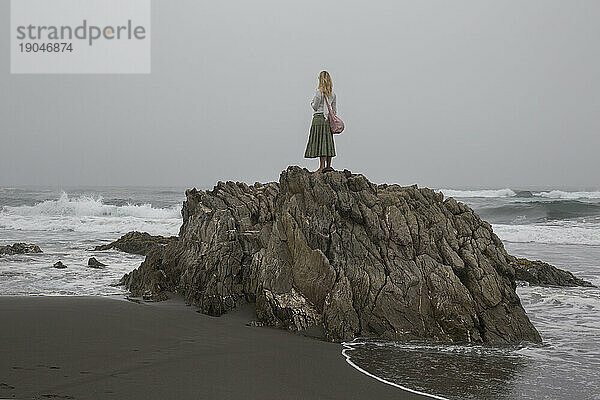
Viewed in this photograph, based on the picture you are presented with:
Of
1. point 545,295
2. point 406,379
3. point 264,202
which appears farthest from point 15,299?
point 545,295

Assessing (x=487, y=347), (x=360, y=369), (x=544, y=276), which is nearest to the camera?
(x=360, y=369)

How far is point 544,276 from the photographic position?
515 inches

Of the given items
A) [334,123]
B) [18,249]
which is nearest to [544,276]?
[334,123]

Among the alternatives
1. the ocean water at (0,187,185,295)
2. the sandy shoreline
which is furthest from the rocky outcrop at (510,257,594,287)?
the ocean water at (0,187,185,295)

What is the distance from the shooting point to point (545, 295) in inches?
452

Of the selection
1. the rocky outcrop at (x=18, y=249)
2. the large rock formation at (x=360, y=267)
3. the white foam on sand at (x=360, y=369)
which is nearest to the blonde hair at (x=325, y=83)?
the large rock formation at (x=360, y=267)

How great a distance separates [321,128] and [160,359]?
592cm

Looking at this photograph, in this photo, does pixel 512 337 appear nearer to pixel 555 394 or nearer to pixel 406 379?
pixel 555 394

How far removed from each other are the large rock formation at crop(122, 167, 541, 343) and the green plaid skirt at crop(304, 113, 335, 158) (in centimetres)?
113

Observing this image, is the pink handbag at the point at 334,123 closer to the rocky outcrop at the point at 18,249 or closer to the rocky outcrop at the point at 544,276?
the rocky outcrop at the point at 544,276

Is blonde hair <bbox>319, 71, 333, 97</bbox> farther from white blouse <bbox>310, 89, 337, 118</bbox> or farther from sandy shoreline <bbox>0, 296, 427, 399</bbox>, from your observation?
sandy shoreline <bbox>0, 296, 427, 399</bbox>

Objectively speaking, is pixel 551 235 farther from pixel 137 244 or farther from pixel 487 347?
pixel 487 347

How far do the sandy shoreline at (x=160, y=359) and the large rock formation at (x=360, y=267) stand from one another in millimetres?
659

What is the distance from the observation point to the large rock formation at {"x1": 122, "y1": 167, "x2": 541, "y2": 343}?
24.6 ft
